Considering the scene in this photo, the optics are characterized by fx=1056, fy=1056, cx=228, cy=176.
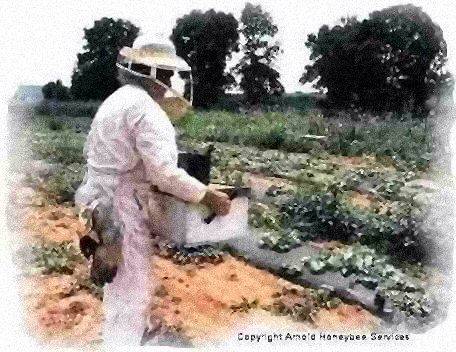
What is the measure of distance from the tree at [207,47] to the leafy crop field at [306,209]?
5 cm

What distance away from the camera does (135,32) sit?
78.1 inches

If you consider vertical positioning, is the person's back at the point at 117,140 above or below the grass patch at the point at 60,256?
above

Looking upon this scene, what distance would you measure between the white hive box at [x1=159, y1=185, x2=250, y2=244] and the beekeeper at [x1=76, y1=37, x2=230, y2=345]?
15 millimetres

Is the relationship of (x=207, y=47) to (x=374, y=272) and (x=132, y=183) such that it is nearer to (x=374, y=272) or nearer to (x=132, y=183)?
(x=132, y=183)

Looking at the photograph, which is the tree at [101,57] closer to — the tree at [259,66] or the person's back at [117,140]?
the person's back at [117,140]

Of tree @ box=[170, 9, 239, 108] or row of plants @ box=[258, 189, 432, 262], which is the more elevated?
tree @ box=[170, 9, 239, 108]

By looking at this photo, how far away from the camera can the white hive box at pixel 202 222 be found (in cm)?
199

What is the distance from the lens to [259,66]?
203 cm

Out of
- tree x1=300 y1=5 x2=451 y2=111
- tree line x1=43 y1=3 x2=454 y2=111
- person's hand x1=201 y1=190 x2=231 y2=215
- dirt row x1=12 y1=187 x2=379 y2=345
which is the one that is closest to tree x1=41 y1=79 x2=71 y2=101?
tree line x1=43 y1=3 x2=454 y2=111

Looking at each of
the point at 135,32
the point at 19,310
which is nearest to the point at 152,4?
the point at 135,32

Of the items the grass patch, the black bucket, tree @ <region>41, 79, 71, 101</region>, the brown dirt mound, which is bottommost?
the grass patch

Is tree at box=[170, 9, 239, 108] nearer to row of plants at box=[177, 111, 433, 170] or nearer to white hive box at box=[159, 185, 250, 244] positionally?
row of plants at box=[177, 111, 433, 170]

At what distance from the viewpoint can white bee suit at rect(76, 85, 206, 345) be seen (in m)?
1.94

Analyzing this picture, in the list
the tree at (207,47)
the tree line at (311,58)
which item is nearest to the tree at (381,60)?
the tree line at (311,58)
